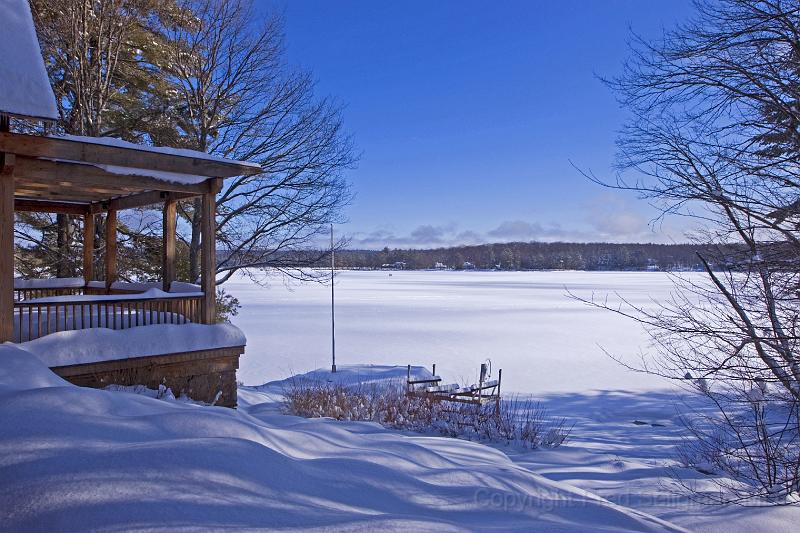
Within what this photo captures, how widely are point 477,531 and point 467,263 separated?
450 feet

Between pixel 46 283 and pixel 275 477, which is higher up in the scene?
pixel 46 283

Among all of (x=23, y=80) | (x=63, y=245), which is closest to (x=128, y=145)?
(x=23, y=80)

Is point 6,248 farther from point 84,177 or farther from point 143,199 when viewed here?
point 143,199

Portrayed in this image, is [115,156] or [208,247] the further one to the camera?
[208,247]

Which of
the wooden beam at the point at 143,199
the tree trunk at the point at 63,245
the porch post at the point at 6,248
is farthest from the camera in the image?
the tree trunk at the point at 63,245

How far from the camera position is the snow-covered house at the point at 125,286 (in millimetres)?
6910

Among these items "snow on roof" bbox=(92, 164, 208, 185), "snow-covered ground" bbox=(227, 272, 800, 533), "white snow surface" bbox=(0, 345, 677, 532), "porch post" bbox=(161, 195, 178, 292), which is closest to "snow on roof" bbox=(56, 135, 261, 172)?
"snow on roof" bbox=(92, 164, 208, 185)

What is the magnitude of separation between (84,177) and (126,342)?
271 cm

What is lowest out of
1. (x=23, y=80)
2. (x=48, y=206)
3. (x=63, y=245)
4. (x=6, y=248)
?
(x=6, y=248)

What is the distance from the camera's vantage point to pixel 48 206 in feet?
38.3

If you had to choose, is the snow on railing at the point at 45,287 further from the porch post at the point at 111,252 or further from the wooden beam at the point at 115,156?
the wooden beam at the point at 115,156

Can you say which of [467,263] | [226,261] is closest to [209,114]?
[226,261]

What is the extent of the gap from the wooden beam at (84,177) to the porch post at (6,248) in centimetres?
43

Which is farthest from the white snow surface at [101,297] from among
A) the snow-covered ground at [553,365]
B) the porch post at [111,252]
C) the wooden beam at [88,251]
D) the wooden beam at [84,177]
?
the snow-covered ground at [553,365]
